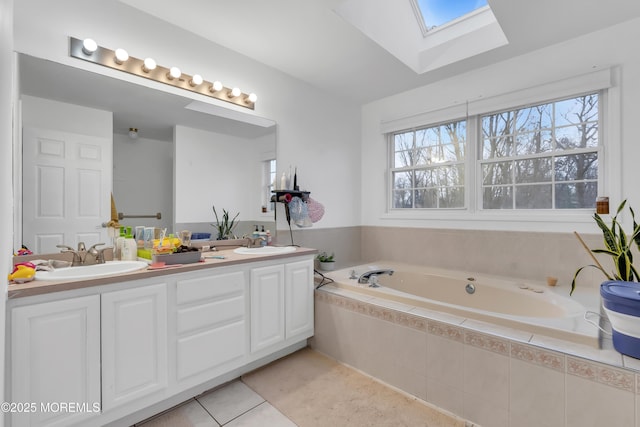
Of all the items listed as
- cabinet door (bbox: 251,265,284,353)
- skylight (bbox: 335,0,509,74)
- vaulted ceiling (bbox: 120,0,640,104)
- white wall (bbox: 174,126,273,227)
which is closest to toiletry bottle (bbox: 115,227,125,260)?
Answer: white wall (bbox: 174,126,273,227)

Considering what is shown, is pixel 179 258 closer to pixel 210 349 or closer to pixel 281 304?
pixel 210 349

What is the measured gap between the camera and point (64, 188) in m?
1.67

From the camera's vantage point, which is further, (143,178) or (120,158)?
(143,178)

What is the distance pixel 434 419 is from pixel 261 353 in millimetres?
1112

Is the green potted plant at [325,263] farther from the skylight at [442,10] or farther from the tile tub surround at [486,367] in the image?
Answer: the skylight at [442,10]

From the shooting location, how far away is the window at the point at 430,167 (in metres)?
2.97

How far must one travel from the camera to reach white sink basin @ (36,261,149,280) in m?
1.37

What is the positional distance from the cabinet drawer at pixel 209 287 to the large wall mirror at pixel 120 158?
0.59 m

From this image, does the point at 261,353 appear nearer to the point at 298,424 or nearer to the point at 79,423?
the point at 298,424

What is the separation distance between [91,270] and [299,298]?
52.0 inches

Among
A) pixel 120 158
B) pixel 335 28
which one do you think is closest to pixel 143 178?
pixel 120 158

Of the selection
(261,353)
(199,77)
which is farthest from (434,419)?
(199,77)

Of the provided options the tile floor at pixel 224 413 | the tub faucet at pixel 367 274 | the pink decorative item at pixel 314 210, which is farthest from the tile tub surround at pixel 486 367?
the pink decorative item at pixel 314 210

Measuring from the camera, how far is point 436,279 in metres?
2.71
